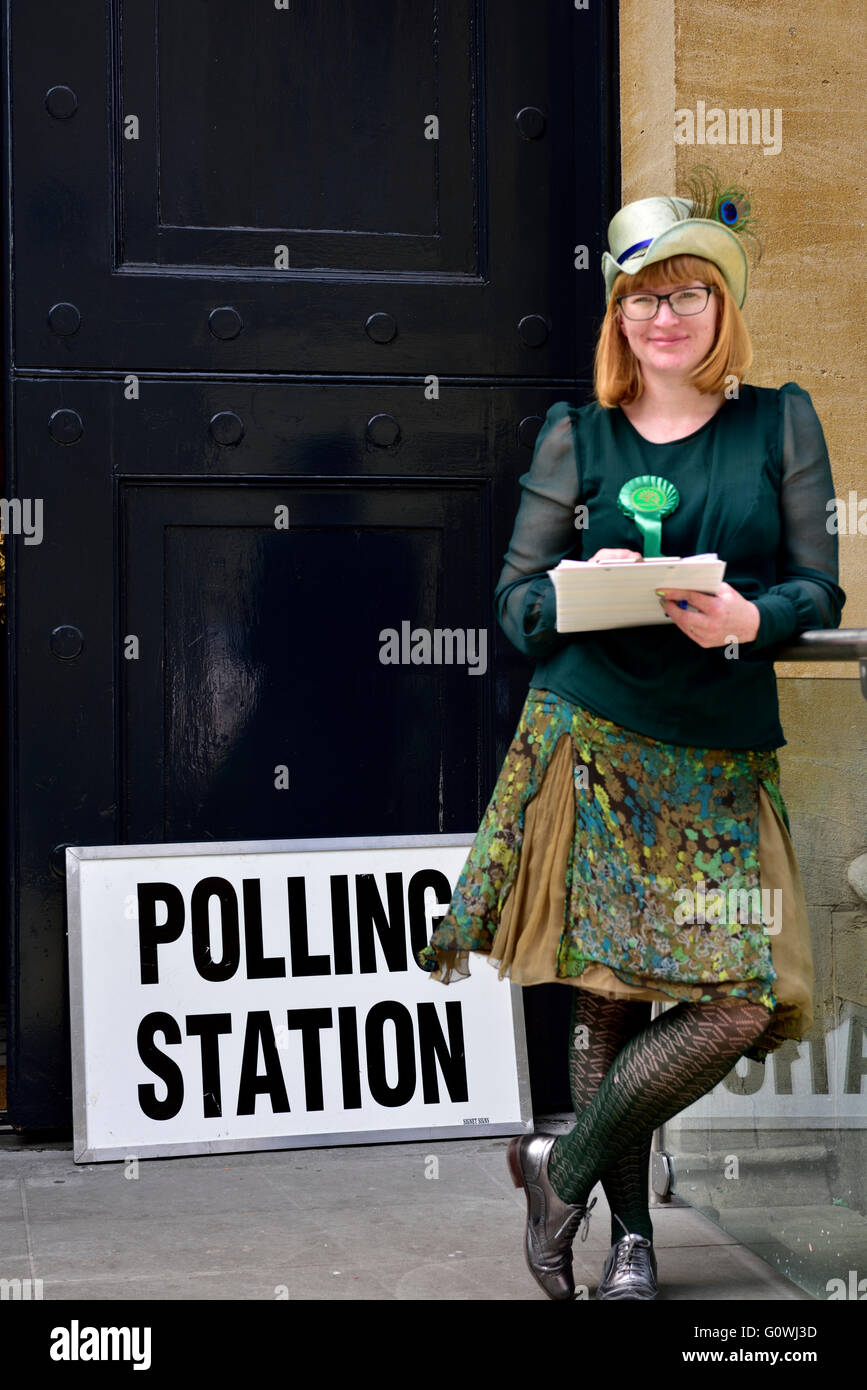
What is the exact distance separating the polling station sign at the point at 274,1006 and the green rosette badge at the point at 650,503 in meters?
1.61

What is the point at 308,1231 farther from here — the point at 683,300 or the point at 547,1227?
the point at 683,300

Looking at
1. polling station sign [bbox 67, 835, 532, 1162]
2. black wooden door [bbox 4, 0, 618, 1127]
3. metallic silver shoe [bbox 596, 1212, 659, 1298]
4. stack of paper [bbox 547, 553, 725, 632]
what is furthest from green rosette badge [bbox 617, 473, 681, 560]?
polling station sign [bbox 67, 835, 532, 1162]

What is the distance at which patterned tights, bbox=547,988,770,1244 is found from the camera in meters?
2.56

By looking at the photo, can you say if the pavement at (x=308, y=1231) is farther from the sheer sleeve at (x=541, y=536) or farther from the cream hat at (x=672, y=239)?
the cream hat at (x=672, y=239)

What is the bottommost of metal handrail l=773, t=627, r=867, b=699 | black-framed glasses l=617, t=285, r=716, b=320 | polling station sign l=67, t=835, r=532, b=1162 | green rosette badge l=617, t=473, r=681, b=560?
polling station sign l=67, t=835, r=532, b=1162

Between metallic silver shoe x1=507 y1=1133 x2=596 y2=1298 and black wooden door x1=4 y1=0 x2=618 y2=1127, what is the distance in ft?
4.41

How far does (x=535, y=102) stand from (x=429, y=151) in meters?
0.29

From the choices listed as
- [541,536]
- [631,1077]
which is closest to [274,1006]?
[631,1077]

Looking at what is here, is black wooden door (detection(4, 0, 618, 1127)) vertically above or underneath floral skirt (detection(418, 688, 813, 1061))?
above

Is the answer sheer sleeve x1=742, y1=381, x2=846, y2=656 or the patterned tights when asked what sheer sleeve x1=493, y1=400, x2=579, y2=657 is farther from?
the patterned tights

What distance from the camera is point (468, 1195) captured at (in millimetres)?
3484

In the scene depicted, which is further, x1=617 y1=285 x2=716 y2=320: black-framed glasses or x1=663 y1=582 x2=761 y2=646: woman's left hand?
x1=617 y1=285 x2=716 y2=320: black-framed glasses

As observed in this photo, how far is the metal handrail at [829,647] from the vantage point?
8.04 ft

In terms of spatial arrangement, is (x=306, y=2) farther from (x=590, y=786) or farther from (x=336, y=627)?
(x=590, y=786)
